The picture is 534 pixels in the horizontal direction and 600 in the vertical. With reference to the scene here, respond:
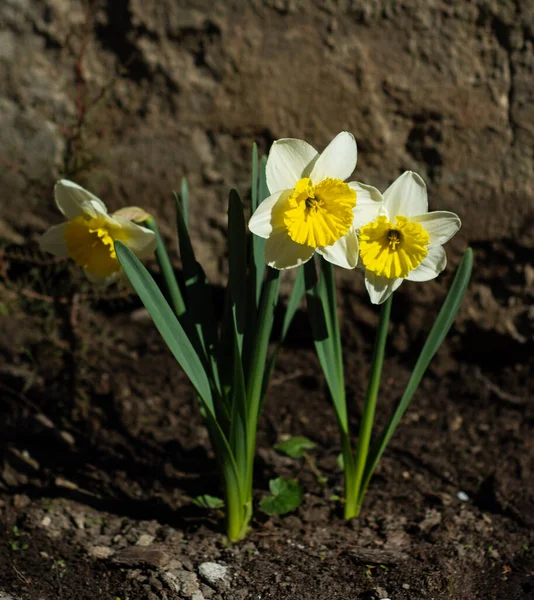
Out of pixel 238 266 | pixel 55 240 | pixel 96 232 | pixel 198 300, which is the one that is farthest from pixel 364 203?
pixel 55 240

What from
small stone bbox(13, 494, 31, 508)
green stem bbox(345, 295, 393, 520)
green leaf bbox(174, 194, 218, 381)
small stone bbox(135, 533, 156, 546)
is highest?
green leaf bbox(174, 194, 218, 381)

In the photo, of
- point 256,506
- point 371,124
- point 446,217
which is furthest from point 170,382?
point 446,217

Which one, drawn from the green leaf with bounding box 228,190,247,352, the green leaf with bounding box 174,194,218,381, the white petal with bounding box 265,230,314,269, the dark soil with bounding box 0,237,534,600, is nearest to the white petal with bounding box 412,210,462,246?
the white petal with bounding box 265,230,314,269

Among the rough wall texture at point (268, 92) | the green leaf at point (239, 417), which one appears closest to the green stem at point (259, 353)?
the green leaf at point (239, 417)

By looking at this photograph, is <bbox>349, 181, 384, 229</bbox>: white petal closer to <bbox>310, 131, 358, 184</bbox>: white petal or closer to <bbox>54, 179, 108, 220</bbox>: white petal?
<bbox>310, 131, 358, 184</bbox>: white petal

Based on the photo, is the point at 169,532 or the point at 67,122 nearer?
the point at 169,532

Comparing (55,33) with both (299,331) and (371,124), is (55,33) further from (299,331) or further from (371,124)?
(299,331)

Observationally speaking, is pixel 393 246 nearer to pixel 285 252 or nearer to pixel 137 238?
pixel 285 252
